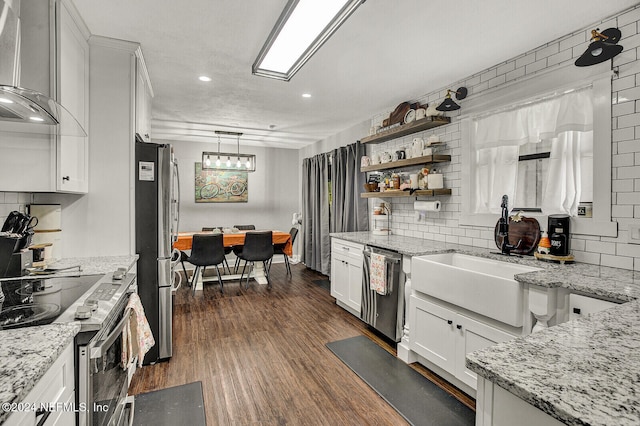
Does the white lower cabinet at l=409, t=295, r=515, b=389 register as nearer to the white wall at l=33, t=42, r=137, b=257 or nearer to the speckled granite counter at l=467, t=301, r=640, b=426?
the speckled granite counter at l=467, t=301, r=640, b=426

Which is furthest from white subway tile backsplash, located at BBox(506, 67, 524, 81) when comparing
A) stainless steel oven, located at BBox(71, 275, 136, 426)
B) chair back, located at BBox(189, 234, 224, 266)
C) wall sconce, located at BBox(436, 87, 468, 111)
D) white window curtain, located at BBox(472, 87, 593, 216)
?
chair back, located at BBox(189, 234, 224, 266)

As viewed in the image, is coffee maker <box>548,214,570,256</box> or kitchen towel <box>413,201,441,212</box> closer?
coffee maker <box>548,214,570,256</box>

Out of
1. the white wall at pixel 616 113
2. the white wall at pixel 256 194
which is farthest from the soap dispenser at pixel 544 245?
the white wall at pixel 256 194

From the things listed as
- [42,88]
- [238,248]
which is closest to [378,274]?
[42,88]

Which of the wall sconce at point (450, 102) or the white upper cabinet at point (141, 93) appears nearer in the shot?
the white upper cabinet at point (141, 93)

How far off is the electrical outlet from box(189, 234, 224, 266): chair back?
4.08m

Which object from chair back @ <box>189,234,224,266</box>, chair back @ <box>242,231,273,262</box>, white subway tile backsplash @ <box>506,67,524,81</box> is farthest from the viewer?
chair back @ <box>242,231,273,262</box>

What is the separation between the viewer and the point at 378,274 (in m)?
2.88

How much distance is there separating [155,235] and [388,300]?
2.04m

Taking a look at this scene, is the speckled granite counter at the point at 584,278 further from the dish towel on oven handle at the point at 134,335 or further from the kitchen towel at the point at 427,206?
the dish towel on oven handle at the point at 134,335

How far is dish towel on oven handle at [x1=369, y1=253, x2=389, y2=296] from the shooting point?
2.82m

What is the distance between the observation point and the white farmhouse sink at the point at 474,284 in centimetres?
176

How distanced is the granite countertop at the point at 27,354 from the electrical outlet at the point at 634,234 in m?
2.81

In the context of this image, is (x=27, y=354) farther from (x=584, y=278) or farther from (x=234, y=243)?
(x=234, y=243)
